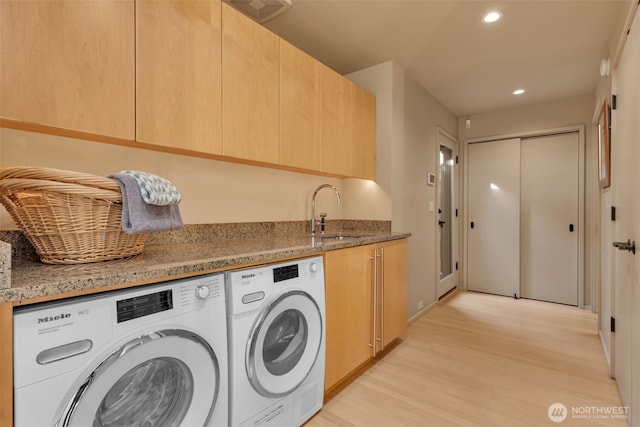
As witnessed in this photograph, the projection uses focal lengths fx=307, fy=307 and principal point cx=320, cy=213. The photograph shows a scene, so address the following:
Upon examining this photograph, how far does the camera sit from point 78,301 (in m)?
0.82

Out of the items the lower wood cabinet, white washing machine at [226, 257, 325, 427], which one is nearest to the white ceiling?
the lower wood cabinet

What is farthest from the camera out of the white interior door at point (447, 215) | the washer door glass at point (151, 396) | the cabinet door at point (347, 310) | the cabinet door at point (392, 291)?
the white interior door at point (447, 215)

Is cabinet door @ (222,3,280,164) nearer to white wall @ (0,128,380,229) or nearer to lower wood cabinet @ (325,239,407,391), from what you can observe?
white wall @ (0,128,380,229)

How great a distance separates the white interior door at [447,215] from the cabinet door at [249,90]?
255 centimetres

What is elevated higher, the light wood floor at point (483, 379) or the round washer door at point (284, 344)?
the round washer door at point (284, 344)

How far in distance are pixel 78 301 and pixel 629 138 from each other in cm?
246

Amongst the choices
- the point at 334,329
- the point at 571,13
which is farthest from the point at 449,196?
the point at 334,329

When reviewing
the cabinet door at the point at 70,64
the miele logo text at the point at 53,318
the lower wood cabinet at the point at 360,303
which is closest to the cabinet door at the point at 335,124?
the lower wood cabinet at the point at 360,303

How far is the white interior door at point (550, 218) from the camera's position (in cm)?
358

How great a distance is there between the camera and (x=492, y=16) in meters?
2.11

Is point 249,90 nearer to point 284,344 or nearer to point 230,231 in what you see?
point 230,231

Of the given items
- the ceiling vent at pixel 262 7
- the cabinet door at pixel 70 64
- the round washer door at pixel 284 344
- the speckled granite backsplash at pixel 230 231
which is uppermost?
the ceiling vent at pixel 262 7

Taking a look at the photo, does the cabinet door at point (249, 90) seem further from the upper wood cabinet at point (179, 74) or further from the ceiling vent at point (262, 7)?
the ceiling vent at point (262, 7)

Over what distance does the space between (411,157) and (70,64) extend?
271 centimetres
